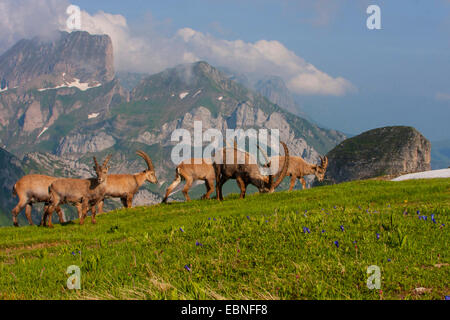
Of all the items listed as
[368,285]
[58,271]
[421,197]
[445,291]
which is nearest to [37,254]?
[58,271]

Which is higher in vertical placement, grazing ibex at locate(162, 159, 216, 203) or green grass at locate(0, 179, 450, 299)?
grazing ibex at locate(162, 159, 216, 203)

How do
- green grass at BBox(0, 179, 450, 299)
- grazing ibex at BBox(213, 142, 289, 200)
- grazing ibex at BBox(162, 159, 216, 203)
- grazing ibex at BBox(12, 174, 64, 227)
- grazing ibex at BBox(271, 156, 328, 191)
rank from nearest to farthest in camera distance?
green grass at BBox(0, 179, 450, 299) < grazing ibex at BBox(213, 142, 289, 200) < grazing ibex at BBox(12, 174, 64, 227) < grazing ibex at BBox(162, 159, 216, 203) < grazing ibex at BBox(271, 156, 328, 191)

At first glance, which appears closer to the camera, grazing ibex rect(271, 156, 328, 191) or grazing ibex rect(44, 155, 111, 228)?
grazing ibex rect(44, 155, 111, 228)

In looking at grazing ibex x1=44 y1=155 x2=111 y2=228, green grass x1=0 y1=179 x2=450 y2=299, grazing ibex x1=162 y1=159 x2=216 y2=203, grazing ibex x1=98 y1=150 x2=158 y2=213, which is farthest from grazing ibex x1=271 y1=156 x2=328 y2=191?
green grass x1=0 y1=179 x2=450 y2=299

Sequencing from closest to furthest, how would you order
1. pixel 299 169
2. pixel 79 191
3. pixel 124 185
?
1. pixel 79 191
2. pixel 124 185
3. pixel 299 169

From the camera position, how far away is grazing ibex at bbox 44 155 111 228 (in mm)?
18844

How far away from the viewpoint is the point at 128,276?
6980 mm

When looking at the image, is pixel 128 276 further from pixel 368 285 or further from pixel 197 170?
pixel 197 170

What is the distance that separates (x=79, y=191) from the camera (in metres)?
19.4

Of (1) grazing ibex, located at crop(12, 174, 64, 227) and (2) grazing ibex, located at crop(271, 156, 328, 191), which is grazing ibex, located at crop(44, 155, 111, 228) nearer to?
(1) grazing ibex, located at crop(12, 174, 64, 227)

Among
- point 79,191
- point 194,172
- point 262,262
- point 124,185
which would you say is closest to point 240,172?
point 194,172

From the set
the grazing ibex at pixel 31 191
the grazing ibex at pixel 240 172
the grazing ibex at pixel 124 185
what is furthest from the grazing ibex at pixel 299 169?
the grazing ibex at pixel 31 191

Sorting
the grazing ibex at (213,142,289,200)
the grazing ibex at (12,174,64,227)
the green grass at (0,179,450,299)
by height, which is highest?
the grazing ibex at (213,142,289,200)

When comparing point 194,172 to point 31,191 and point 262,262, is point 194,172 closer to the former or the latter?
point 31,191
